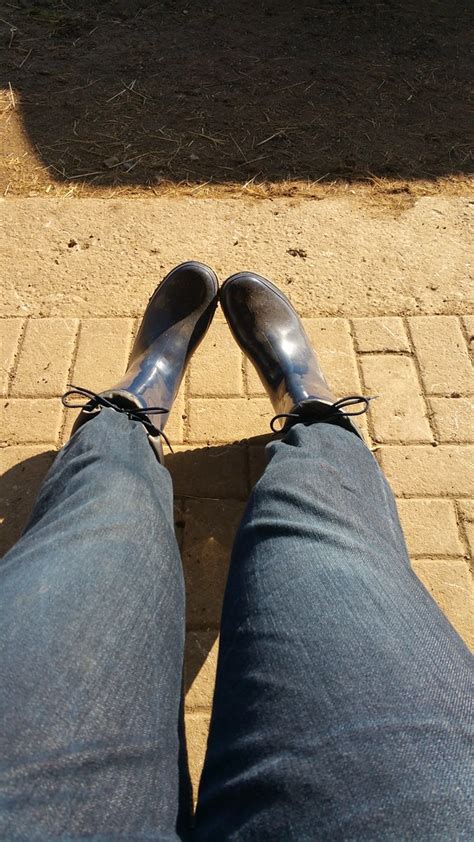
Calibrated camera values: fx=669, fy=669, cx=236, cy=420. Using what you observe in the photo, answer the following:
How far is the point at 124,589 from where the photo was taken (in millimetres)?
1222

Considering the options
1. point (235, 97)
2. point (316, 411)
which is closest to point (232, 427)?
point (316, 411)

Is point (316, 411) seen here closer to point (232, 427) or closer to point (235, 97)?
point (232, 427)

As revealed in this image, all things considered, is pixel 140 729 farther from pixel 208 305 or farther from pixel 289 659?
pixel 208 305

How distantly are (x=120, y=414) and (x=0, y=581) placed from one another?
0.59 metres

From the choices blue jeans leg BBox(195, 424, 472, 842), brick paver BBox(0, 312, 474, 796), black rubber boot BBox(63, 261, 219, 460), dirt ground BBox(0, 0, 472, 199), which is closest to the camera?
blue jeans leg BBox(195, 424, 472, 842)

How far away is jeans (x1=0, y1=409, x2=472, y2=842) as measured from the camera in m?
0.93

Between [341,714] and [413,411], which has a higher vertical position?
[341,714]

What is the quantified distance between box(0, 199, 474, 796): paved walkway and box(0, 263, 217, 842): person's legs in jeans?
19.0 inches

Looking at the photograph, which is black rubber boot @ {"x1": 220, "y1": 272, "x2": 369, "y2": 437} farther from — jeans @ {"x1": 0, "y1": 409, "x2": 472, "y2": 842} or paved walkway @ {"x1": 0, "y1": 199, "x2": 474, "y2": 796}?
jeans @ {"x1": 0, "y1": 409, "x2": 472, "y2": 842}

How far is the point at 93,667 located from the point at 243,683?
25 cm

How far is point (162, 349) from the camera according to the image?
2127mm

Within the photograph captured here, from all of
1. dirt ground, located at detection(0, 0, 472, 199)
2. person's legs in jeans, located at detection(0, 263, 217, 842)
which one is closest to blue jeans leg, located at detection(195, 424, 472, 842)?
person's legs in jeans, located at detection(0, 263, 217, 842)

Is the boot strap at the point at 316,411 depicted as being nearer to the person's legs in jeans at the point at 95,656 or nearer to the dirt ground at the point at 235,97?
the person's legs in jeans at the point at 95,656

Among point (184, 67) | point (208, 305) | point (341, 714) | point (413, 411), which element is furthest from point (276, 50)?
point (341, 714)
